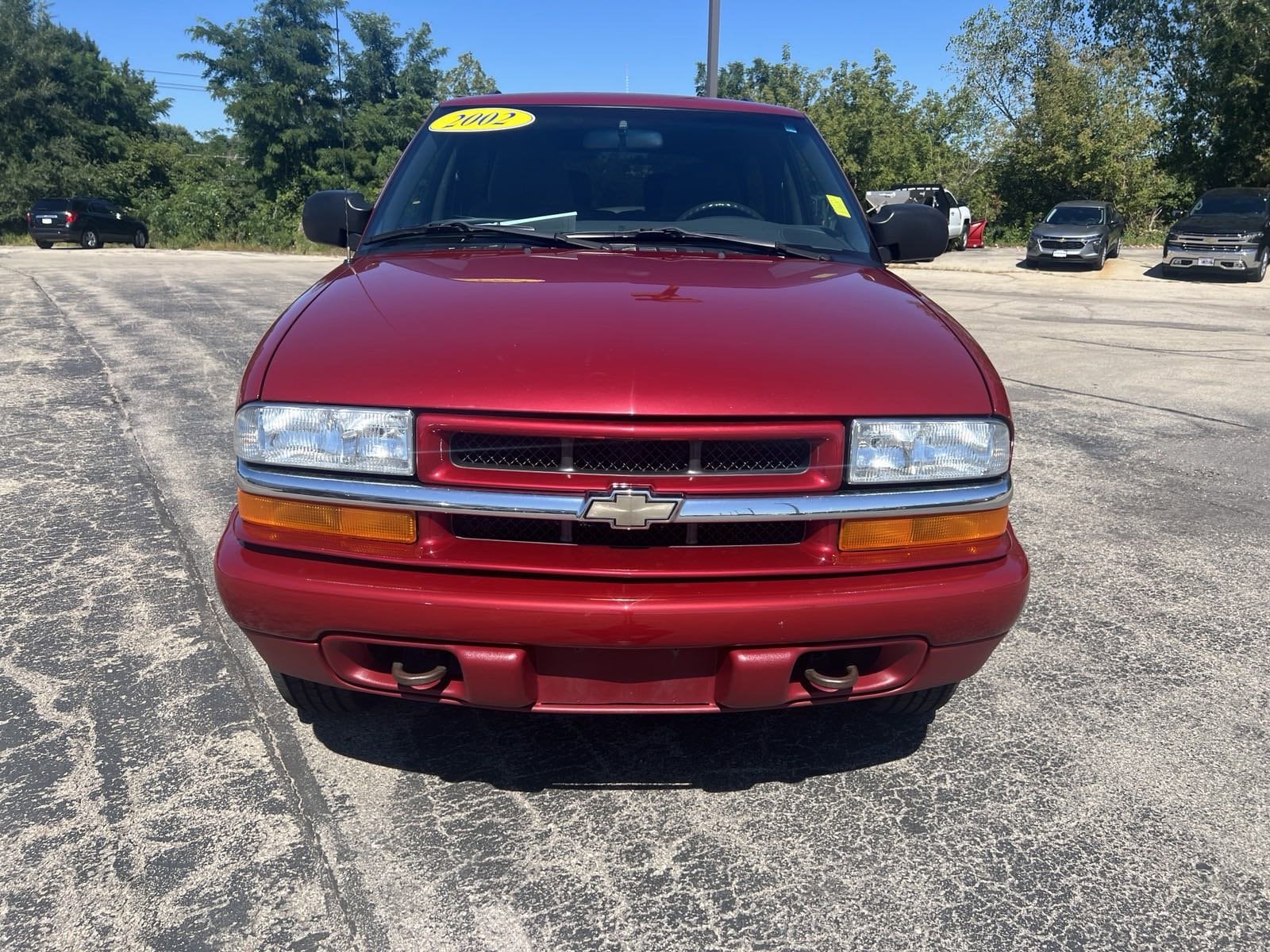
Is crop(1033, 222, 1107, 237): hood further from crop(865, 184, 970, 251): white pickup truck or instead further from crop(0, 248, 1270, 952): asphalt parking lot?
crop(0, 248, 1270, 952): asphalt parking lot

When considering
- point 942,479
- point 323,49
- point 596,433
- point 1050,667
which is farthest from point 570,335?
point 323,49

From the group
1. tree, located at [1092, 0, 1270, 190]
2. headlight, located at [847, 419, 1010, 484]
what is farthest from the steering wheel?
tree, located at [1092, 0, 1270, 190]

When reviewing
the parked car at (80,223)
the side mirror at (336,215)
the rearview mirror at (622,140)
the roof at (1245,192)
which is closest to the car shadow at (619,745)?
the side mirror at (336,215)

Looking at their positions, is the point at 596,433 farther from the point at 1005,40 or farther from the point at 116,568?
the point at 1005,40

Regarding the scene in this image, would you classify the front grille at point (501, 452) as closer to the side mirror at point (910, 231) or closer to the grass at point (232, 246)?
the side mirror at point (910, 231)

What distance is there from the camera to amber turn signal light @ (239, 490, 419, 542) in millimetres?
2031

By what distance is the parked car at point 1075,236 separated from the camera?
2169cm

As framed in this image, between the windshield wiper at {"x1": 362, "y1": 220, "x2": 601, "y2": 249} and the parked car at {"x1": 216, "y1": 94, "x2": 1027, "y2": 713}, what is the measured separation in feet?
2.01

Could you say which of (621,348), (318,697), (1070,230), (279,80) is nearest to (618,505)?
(621,348)

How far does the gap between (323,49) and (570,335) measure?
43.3 meters

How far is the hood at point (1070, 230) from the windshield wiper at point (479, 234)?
21836 mm

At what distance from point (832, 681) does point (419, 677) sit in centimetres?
89

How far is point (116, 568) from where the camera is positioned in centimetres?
382

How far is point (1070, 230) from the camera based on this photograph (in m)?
22.0
